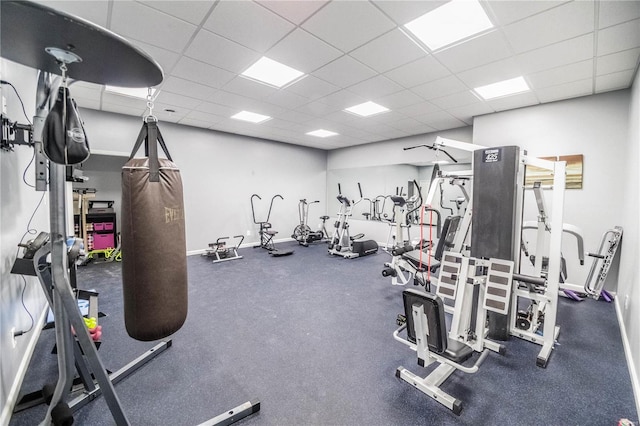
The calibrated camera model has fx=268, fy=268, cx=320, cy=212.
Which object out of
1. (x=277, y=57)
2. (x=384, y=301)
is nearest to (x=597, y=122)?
(x=384, y=301)

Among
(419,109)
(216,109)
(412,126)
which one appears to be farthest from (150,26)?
(412,126)

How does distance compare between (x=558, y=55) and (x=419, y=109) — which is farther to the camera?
(x=419, y=109)

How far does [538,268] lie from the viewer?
277 centimetres

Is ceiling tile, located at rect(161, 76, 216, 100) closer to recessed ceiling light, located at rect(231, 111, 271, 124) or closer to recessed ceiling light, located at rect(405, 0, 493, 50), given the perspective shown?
recessed ceiling light, located at rect(231, 111, 271, 124)

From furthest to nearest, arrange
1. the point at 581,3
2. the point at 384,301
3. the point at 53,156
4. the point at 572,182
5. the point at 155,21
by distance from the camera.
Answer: the point at 572,182, the point at 384,301, the point at 155,21, the point at 581,3, the point at 53,156

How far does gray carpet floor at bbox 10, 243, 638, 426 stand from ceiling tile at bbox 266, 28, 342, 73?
275 centimetres

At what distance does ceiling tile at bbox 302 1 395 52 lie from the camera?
2.03 metres

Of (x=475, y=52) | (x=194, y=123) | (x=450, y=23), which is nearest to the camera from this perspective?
(x=450, y=23)

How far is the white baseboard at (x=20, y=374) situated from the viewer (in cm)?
154

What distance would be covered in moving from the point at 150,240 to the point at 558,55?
3820mm

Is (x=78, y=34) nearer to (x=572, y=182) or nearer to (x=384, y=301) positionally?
(x=384, y=301)

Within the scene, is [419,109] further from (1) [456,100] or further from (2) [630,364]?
(2) [630,364]

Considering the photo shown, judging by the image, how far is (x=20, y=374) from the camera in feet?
6.12

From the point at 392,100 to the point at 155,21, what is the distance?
9.80 feet
